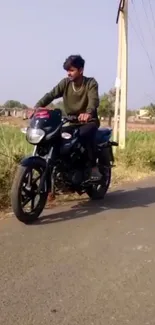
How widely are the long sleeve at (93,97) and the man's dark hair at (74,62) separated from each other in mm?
269

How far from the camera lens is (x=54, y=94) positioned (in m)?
6.39

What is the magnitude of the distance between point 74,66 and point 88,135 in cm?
87

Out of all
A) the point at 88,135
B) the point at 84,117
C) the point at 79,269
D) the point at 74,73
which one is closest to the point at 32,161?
the point at 84,117

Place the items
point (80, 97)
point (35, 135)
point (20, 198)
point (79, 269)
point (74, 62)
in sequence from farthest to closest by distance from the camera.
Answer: point (80, 97) < point (74, 62) < point (35, 135) < point (20, 198) < point (79, 269)

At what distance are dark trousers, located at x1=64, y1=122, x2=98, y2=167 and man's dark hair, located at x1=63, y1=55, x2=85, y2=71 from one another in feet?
2.38

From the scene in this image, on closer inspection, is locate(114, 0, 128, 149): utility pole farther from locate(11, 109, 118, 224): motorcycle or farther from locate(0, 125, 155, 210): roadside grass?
locate(11, 109, 118, 224): motorcycle

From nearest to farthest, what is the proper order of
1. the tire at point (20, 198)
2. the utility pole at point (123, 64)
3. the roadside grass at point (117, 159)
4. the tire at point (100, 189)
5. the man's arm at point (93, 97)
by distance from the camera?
1. the tire at point (20, 198)
2. the man's arm at point (93, 97)
3. the roadside grass at point (117, 159)
4. the tire at point (100, 189)
5. the utility pole at point (123, 64)

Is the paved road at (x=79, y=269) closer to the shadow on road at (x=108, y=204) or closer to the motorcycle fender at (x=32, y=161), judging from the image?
the shadow on road at (x=108, y=204)

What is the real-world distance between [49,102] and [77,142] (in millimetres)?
799

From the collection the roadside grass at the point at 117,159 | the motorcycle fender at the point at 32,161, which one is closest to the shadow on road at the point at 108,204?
the motorcycle fender at the point at 32,161

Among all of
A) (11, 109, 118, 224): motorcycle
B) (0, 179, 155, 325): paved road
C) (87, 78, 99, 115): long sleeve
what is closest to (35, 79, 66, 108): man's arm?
(87, 78, 99, 115): long sleeve

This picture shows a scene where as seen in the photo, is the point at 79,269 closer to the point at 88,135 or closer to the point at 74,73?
the point at 88,135

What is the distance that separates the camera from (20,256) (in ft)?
14.0

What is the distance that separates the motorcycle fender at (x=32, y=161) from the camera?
5.26 meters
